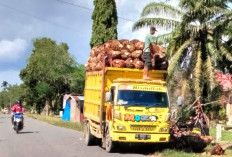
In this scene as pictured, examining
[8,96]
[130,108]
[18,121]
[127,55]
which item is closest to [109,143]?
[130,108]

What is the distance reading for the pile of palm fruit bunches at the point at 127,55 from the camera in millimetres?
13812

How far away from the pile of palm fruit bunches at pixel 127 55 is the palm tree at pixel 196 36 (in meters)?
8.40

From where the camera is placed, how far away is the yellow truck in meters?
12.2

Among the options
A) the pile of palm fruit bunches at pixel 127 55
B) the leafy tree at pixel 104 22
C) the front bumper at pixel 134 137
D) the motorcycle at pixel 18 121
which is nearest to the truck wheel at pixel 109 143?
Result: the front bumper at pixel 134 137

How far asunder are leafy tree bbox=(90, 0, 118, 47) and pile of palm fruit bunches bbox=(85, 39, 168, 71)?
15.5 meters

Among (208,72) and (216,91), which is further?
(216,91)

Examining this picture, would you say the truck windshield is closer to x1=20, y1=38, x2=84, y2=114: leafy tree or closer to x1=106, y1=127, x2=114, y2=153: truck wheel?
x1=106, y1=127, x2=114, y2=153: truck wheel

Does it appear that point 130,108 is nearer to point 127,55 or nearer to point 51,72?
point 127,55

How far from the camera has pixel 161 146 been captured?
1392cm

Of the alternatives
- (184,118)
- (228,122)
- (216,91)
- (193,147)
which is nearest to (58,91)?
(228,122)

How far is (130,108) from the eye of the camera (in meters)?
12.3

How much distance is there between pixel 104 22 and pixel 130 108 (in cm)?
1903

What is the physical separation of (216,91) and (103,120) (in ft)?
42.8

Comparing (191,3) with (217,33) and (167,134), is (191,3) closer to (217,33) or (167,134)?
(217,33)
